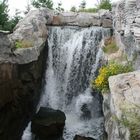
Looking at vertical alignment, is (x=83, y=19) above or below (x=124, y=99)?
above

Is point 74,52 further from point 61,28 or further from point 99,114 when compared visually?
point 99,114

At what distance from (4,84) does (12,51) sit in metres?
1.19

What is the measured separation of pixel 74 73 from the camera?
44.0ft

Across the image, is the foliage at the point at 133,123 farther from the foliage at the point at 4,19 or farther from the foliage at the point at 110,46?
the foliage at the point at 4,19

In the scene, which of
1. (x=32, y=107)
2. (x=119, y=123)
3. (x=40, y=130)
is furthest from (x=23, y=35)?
(x=119, y=123)

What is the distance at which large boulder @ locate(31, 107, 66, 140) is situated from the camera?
11.0m

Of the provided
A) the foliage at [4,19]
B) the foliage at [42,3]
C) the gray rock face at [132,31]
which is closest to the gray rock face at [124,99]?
the gray rock face at [132,31]

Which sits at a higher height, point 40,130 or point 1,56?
point 1,56

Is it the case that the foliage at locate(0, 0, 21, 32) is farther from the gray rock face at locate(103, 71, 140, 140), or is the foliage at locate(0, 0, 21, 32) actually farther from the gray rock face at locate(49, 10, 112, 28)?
the gray rock face at locate(103, 71, 140, 140)

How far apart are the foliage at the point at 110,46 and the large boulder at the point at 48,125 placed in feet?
10.1

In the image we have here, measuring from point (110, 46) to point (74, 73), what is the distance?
6.58 feet

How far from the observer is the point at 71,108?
42.1ft

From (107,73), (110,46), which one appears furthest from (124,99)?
(110,46)

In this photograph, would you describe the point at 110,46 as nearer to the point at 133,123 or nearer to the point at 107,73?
the point at 107,73
